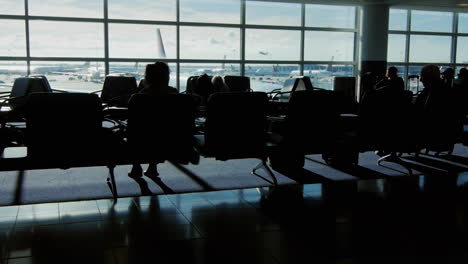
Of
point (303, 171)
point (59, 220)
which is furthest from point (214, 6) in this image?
point (59, 220)

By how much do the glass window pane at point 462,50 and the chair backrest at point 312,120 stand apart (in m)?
12.3

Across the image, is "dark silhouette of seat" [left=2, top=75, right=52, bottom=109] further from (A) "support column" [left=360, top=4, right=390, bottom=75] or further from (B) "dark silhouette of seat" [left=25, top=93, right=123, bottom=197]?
(A) "support column" [left=360, top=4, right=390, bottom=75]

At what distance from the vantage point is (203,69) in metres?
12.2

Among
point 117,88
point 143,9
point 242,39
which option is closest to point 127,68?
point 143,9

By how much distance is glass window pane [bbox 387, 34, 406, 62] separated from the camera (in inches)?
552

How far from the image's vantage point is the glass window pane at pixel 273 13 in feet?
40.3

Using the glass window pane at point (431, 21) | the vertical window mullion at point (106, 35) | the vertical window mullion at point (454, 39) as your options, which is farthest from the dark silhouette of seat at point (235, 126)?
the vertical window mullion at point (454, 39)

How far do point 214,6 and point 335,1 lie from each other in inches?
125

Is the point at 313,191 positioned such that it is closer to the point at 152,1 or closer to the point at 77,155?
the point at 77,155

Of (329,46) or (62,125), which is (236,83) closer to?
(62,125)

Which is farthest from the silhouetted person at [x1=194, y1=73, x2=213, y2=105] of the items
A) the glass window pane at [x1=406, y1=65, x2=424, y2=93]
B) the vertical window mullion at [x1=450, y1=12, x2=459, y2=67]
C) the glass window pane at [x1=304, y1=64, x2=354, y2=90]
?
the vertical window mullion at [x1=450, y1=12, x2=459, y2=67]

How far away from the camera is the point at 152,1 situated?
11.5 meters

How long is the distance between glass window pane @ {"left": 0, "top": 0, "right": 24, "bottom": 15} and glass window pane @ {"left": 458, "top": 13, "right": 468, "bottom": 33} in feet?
40.2

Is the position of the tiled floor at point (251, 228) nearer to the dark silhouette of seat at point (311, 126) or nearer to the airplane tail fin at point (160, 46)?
the dark silhouette of seat at point (311, 126)
